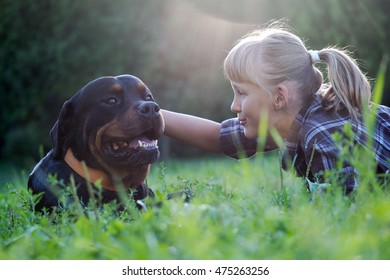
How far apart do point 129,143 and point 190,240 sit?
204cm

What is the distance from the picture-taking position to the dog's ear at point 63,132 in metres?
3.51

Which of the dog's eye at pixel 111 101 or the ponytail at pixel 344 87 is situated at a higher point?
the ponytail at pixel 344 87

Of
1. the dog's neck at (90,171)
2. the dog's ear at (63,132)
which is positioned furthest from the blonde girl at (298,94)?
the dog's ear at (63,132)

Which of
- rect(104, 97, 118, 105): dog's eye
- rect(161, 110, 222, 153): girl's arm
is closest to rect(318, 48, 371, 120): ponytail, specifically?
rect(161, 110, 222, 153): girl's arm

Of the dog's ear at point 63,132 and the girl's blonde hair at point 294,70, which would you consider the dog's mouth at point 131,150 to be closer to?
the dog's ear at point 63,132

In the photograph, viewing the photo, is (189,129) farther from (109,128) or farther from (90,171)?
(90,171)

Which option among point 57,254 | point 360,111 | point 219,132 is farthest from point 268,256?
point 219,132

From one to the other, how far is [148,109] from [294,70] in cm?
91

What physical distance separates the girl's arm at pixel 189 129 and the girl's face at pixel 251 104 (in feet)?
1.63

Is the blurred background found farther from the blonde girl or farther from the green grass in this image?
the green grass

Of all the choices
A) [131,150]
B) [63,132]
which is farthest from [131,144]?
[63,132]

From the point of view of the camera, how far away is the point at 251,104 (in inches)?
143
